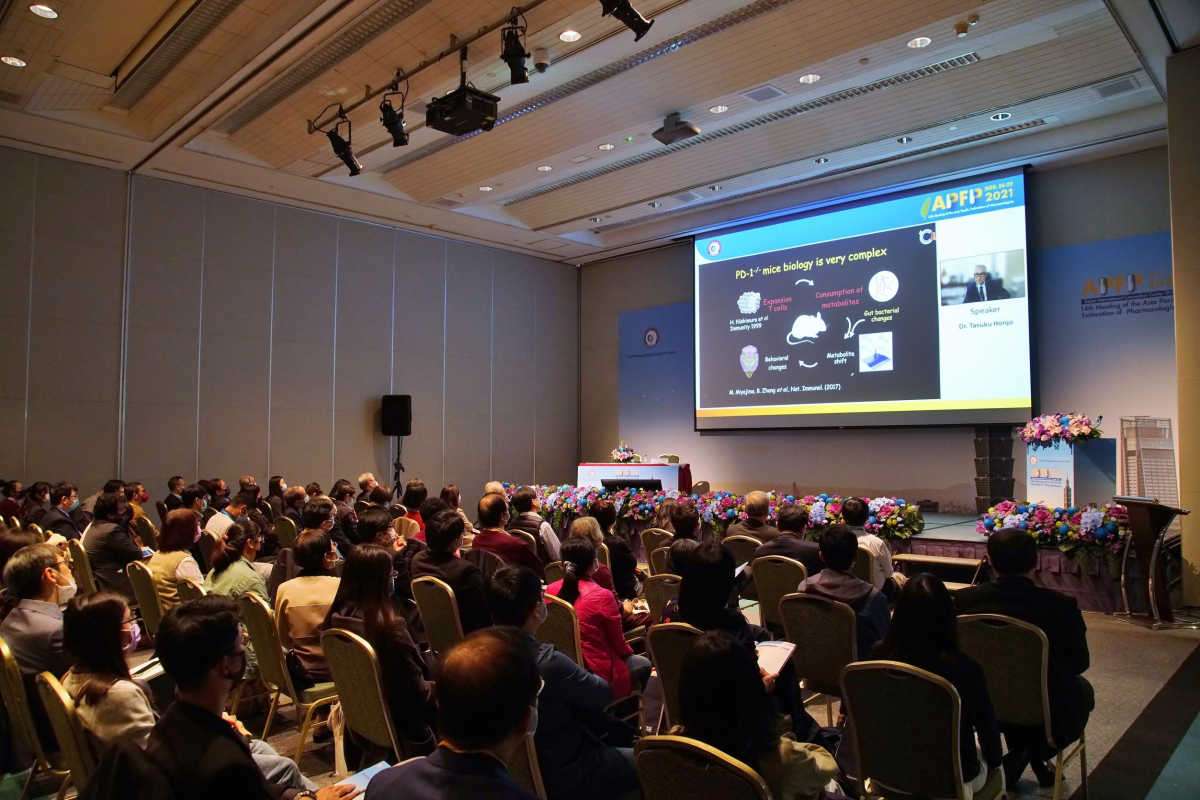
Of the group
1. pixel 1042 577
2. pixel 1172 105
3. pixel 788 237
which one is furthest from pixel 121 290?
pixel 1172 105

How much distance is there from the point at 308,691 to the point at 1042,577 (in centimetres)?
557

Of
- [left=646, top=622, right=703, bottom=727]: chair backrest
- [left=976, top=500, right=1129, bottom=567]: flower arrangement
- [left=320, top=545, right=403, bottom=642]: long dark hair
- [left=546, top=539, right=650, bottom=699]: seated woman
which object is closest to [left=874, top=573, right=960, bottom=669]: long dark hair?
[left=646, top=622, right=703, bottom=727]: chair backrest

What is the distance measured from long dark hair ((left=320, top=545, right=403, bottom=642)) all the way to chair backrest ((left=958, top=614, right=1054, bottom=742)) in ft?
6.67

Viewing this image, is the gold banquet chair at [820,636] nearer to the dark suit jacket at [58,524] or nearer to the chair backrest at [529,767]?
the chair backrest at [529,767]

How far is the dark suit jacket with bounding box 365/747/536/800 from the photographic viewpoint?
4.39 ft

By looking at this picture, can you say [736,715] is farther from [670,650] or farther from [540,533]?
[540,533]

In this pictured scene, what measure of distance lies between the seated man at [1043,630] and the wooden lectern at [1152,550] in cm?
333

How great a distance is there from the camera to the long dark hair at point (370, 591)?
8.70ft

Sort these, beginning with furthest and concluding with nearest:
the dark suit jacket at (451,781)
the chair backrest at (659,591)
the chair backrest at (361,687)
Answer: the chair backrest at (659,591) → the chair backrest at (361,687) → the dark suit jacket at (451,781)

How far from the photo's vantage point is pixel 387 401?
1119 centimetres

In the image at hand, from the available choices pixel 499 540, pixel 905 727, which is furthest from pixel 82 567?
pixel 905 727

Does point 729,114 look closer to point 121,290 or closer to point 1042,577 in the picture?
point 1042,577

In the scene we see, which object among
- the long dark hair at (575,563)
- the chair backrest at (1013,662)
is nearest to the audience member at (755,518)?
the long dark hair at (575,563)

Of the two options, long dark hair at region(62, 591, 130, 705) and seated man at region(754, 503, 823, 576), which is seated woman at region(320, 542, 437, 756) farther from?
seated man at region(754, 503, 823, 576)
